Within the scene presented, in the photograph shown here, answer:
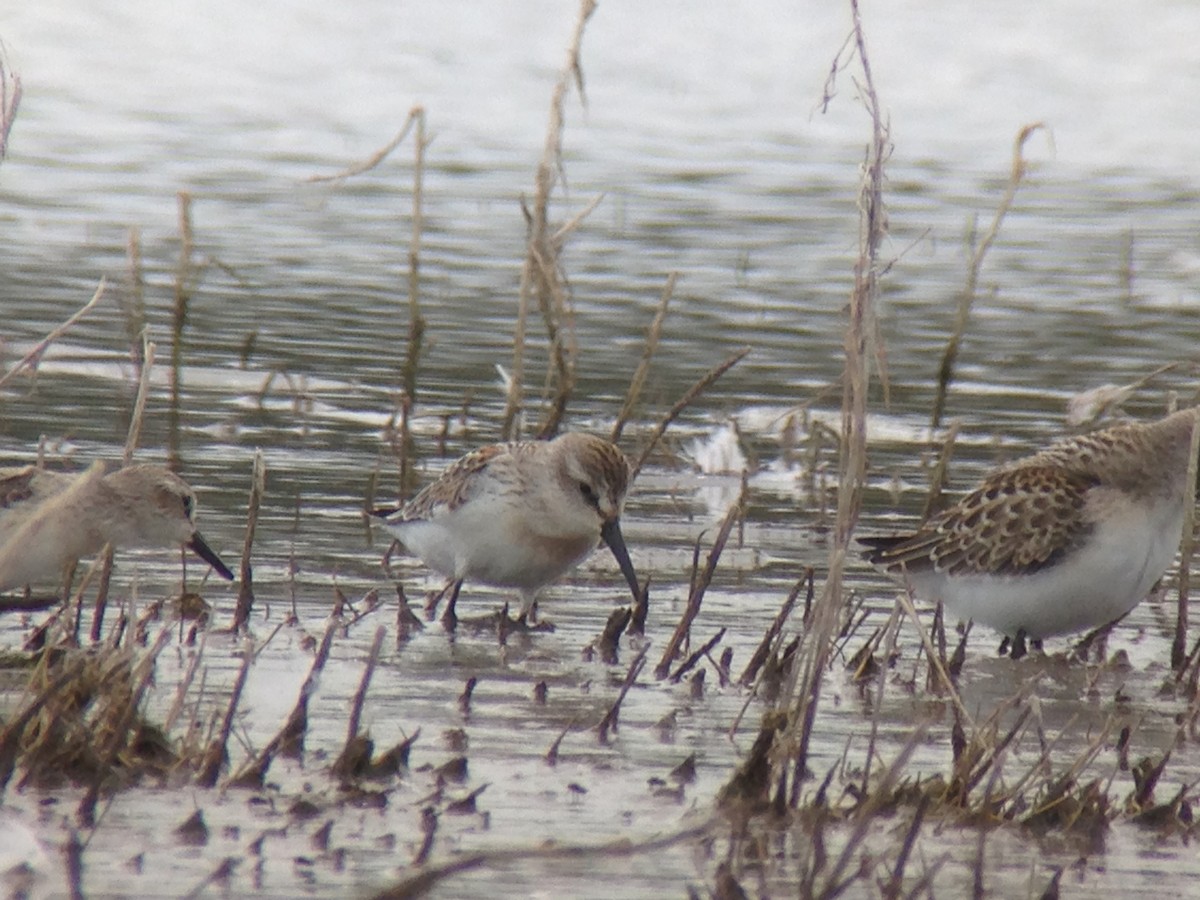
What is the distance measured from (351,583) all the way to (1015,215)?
37.4ft

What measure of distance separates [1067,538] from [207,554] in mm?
3225

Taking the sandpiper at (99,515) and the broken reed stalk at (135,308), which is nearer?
the sandpiper at (99,515)

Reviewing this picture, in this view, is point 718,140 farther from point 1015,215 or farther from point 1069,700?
point 1069,700

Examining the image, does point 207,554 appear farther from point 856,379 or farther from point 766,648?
point 856,379

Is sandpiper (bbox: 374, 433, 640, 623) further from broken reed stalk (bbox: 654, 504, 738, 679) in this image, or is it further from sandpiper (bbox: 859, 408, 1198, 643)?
sandpiper (bbox: 859, 408, 1198, 643)

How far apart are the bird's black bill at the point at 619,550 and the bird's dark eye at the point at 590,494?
3.6 inches

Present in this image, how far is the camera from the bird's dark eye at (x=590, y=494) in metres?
8.44

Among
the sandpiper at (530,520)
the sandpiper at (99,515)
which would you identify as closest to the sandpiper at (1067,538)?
the sandpiper at (530,520)

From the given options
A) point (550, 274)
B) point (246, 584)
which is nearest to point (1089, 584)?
point (246, 584)

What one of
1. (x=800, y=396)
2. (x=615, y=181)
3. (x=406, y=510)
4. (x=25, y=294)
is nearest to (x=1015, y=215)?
(x=615, y=181)

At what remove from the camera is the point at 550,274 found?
9992 mm

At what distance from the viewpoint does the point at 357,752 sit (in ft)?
18.0

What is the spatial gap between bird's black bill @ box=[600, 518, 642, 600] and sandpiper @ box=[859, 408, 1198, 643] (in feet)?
3.45

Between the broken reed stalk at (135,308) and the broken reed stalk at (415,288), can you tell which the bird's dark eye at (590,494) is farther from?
the broken reed stalk at (135,308)
